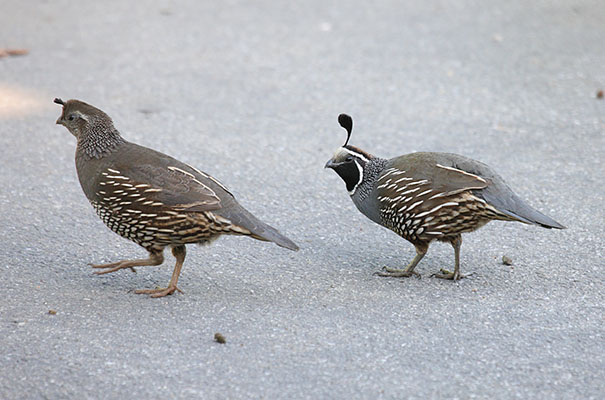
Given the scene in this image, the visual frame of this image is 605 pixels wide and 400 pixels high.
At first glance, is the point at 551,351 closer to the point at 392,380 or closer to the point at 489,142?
the point at 392,380

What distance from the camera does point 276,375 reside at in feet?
13.5

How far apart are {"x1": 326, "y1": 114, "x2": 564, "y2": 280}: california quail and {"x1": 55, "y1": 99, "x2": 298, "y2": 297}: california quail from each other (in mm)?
877

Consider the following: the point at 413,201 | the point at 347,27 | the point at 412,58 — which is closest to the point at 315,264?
the point at 413,201

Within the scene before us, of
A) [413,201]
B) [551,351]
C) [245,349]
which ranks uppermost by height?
[413,201]

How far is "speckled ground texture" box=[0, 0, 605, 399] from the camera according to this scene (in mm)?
4203

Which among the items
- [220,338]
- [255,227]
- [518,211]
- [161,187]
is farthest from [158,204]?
[518,211]

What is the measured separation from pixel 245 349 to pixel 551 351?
1.68 meters

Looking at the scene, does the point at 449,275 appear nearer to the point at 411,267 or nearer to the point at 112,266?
the point at 411,267

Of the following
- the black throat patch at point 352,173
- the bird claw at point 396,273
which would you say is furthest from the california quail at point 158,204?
the black throat patch at point 352,173

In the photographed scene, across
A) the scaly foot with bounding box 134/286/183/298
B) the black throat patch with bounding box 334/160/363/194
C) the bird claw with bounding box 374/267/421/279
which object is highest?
the black throat patch with bounding box 334/160/363/194

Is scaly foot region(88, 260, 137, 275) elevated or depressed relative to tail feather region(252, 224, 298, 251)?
depressed

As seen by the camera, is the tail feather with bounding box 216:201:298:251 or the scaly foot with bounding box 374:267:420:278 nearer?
the tail feather with bounding box 216:201:298:251

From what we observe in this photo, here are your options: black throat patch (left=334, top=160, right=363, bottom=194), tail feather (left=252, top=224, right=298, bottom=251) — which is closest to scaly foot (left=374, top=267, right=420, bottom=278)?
black throat patch (left=334, top=160, right=363, bottom=194)

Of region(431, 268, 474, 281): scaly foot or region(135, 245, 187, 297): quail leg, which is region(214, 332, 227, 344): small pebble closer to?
region(135, 245, 187, 297): quail leg
